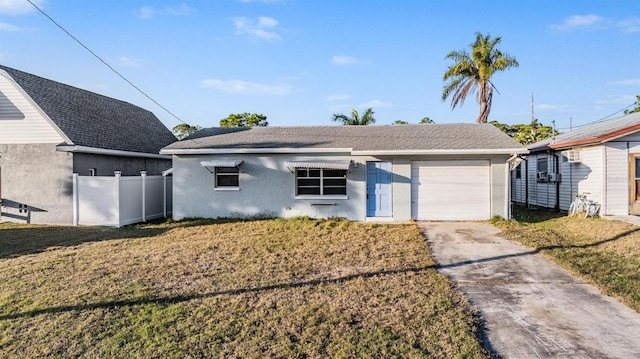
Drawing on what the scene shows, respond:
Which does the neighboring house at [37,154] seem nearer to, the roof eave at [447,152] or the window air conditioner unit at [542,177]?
the roof eave at [447,152]

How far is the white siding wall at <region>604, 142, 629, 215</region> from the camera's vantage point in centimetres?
1298

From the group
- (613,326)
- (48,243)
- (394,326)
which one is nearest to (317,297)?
(394,326)

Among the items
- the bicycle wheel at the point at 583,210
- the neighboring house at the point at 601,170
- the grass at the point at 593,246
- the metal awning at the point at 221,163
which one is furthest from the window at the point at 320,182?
the neighboring house at the point at 601,170

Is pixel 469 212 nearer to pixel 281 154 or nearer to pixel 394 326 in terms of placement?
pixel 281 154

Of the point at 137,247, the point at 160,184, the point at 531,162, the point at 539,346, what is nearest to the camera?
the point at 539,346

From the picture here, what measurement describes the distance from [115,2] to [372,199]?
10001 mm

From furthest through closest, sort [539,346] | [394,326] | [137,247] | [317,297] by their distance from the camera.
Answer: [137,247]
[317,297]
[394,326]
[539,346]

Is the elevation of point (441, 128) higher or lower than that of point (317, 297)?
higher

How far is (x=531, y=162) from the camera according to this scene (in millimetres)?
18516

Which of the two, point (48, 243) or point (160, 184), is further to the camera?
point (160, 184)

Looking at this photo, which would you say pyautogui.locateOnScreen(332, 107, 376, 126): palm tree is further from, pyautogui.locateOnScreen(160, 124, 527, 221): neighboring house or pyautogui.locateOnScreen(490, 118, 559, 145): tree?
pyautogui.locateOnScreen(160, 124, 527, 221): neighboring house

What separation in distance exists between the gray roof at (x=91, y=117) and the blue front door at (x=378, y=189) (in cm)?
1013

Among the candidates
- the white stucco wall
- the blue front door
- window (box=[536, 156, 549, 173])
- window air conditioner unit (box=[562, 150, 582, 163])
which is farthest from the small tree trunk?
the blue front door

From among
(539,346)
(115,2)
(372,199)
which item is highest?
(115,2)
